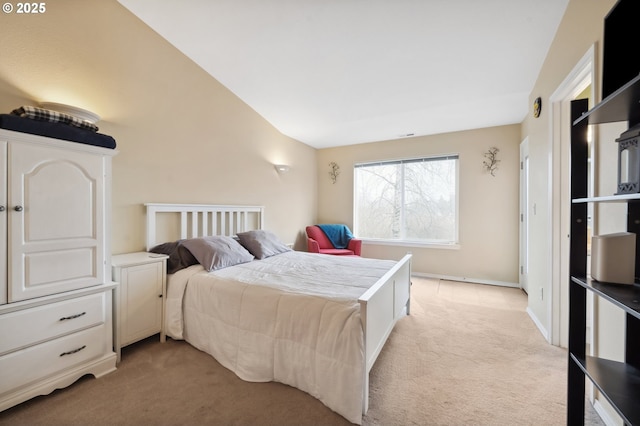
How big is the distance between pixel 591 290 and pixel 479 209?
3264mm

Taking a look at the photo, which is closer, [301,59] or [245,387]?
[245,387]

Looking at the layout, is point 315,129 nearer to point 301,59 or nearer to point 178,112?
point 301,59

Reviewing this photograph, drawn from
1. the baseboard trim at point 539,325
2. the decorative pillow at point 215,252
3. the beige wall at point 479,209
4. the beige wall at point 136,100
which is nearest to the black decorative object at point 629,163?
the baseboard trim at point 539,325

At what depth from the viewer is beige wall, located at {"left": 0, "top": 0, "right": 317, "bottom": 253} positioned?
6.04ft

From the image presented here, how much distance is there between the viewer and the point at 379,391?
62.8 inches

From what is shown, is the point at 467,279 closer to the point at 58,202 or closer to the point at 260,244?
the point at 260,244

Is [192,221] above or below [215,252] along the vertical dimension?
above

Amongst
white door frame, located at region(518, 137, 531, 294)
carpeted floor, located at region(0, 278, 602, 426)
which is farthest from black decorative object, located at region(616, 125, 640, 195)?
white door frame, located at region(518, 137, 531, 294)

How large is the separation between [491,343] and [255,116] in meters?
3.85

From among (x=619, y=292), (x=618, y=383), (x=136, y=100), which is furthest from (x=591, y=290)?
(x=136, y=100)

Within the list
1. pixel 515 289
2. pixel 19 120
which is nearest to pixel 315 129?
pixel 19 120

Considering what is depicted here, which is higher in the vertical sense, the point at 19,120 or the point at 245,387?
the point at 19,120

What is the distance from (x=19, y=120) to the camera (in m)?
1.40

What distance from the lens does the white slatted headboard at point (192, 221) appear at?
2486 millimetres
